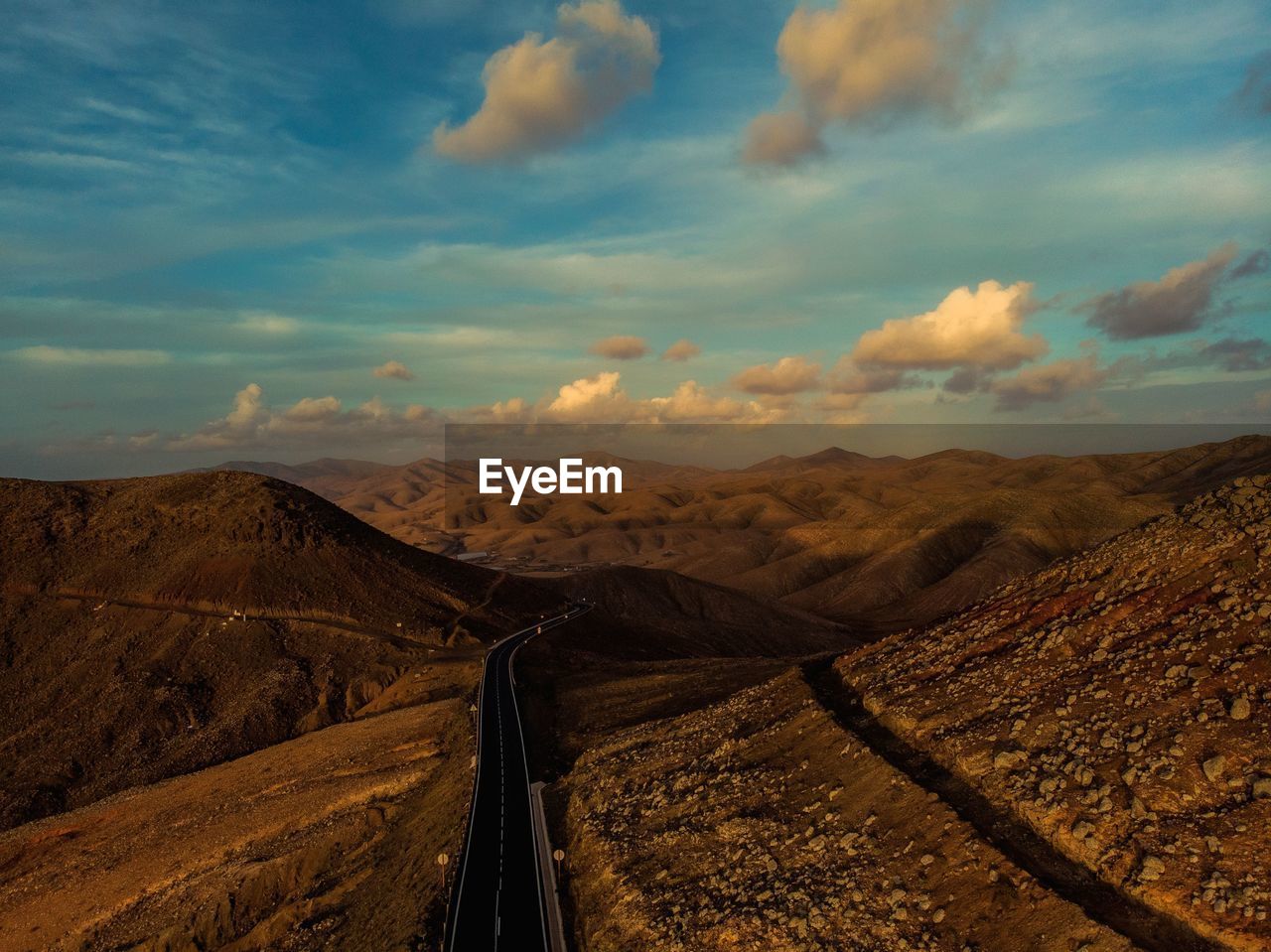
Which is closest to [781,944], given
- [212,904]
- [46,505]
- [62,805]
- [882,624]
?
[212,904]

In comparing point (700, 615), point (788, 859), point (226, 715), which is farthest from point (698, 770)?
point (700, 615)

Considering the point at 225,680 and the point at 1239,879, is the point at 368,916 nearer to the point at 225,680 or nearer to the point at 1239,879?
the point at 1239,879

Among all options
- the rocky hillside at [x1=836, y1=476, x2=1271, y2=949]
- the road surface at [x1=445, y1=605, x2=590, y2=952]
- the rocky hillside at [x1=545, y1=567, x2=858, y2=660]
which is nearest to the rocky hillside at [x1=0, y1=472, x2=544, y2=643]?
the rocky hillside at [x1=545, y1=567, x2=858, y2=660]

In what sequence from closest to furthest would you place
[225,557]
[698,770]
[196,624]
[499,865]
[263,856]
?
[499,865], [698,770], [263,856], [196,624], [225,557]

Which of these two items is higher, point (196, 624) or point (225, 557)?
point (225, 557)

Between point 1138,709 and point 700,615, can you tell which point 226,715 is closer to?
point 1138,709

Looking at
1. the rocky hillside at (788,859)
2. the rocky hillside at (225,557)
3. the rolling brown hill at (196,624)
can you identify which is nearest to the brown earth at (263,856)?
the rocky hillside at (788,859)

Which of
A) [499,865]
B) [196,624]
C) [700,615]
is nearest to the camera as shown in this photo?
[499,865]
